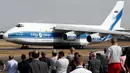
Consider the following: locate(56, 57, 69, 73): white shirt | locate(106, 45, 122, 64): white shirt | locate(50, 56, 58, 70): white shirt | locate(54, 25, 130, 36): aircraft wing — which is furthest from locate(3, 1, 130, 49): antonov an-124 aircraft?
locate(56, 57, 69, 73): white shirt

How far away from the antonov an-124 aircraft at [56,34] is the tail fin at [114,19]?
2.04 feet

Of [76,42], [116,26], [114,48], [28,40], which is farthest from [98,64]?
[116,26]

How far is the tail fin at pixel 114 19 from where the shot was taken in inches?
2158

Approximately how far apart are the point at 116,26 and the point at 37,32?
13.9 m

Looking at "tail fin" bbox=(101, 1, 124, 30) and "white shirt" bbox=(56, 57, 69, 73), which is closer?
"white shirt" bbox=(56, 57, 69, 73)

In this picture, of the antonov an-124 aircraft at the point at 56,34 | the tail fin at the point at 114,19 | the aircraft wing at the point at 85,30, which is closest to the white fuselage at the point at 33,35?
the antonov an-124 aircraft at the point at 56,34

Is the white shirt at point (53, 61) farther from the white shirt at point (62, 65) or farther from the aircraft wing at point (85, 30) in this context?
the aircraft wing at point (85, 30)

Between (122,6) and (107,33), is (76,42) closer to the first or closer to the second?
(107,33)

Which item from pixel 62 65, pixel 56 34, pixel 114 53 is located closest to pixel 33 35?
pixel 56 34

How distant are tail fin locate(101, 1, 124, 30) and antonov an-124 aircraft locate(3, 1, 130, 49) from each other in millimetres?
621

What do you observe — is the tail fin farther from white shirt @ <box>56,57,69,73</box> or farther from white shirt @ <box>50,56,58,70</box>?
white shirt @ <box>56,57,69,73</box>

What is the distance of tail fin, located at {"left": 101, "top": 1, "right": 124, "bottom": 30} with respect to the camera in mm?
54812

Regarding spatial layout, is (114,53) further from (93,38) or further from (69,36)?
(93,38)

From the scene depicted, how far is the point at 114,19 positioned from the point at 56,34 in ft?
34.4
